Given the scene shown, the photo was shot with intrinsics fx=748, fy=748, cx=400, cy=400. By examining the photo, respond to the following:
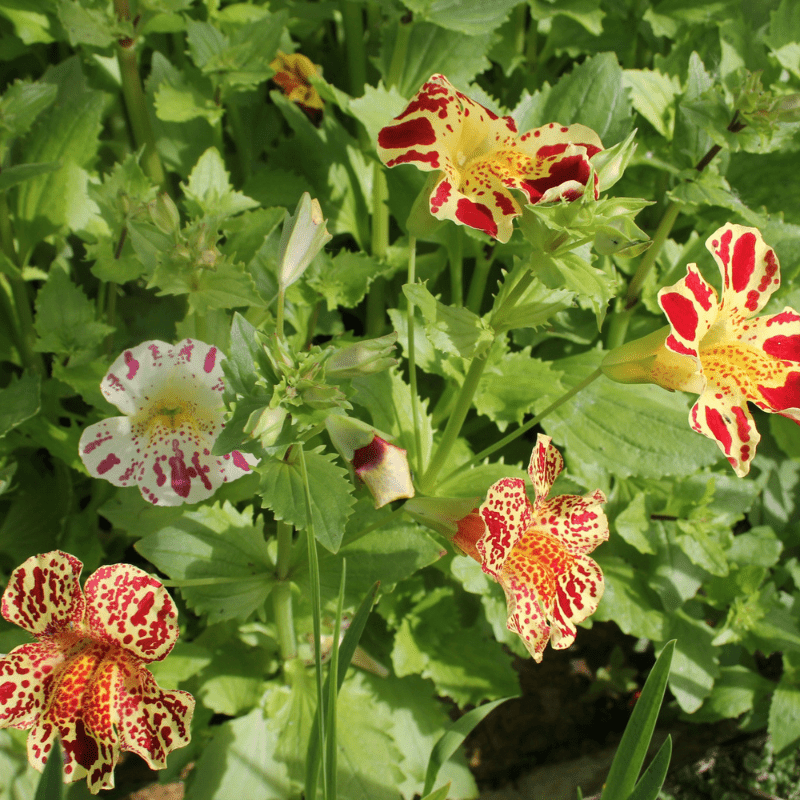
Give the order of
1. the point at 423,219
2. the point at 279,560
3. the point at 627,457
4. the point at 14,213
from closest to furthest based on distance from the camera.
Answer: the point at 423,219 < the point at 279,560 < the point at 627,457 < the point at 14,213

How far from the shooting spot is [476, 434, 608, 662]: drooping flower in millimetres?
1050

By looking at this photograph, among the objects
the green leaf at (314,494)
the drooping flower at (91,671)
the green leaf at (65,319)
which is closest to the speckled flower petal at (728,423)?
the green leaf at (314,494)

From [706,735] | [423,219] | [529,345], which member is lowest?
[706,735]

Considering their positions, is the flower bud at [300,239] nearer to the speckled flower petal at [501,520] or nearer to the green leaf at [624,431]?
the speckled flower petal at [501,520]

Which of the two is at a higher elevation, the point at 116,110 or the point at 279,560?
→ the point at 116,110

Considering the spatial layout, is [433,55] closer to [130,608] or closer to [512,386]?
[512,386]

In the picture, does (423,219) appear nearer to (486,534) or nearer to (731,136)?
(486,534)

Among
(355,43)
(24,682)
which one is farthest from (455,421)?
(355,43)

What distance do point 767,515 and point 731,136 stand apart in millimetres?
1045

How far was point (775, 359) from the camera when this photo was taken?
1136 millimetres

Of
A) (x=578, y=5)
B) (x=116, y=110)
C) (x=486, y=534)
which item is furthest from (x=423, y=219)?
(x=116, y=110)

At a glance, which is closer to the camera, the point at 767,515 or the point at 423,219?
the point at 423,219

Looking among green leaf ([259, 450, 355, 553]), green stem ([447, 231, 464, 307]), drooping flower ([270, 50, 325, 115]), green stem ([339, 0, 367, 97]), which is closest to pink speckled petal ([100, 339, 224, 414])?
green leaf ([259, 450, 355, 553])

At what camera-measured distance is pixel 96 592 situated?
1038 mm
